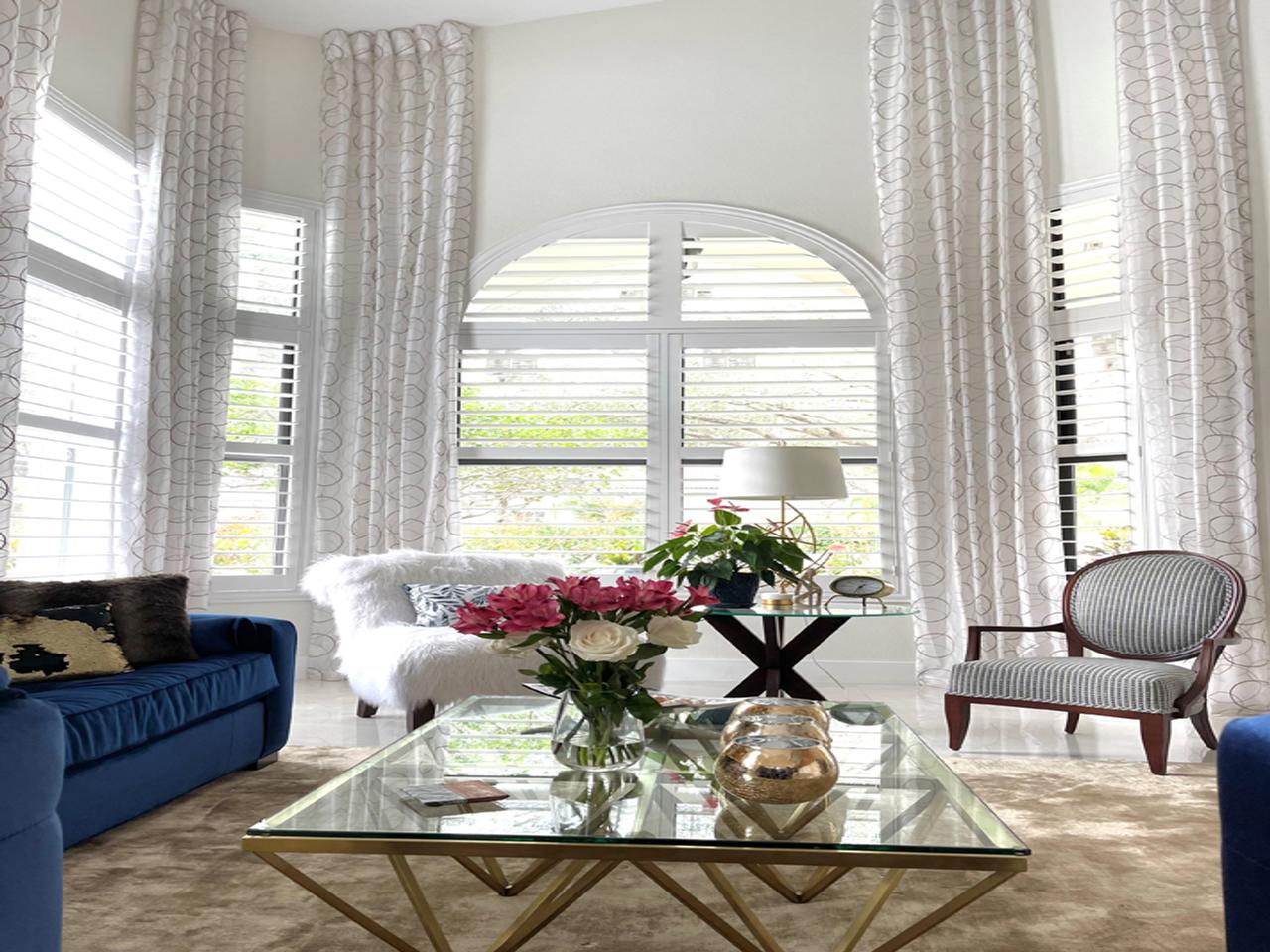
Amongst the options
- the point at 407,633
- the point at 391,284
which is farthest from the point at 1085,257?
the point at 407,633

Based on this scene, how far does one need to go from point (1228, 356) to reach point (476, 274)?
3.91 m

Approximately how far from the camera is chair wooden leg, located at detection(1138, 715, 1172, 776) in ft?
11.5

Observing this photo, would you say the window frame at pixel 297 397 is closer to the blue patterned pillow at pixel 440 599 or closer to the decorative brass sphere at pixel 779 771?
the blue patterned pillow at pixel 440 599

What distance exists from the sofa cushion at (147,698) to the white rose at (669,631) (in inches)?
59.1

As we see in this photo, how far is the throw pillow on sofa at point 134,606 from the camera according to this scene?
3.18 meters

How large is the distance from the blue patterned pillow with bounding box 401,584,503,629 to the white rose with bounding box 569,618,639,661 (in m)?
2.21

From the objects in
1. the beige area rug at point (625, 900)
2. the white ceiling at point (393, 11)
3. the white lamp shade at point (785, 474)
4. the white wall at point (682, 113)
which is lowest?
the beige area rug at point (625, 900)

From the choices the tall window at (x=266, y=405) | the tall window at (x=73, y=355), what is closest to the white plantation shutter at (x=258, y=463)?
the tall window at (x=266, y=405)

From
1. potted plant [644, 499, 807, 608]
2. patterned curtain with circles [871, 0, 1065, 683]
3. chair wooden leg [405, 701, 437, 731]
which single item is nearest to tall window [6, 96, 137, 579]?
chair wooden leg [405, 701, 437, 731]

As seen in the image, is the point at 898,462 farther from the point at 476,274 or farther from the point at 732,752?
the point at 732,752

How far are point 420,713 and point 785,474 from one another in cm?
174

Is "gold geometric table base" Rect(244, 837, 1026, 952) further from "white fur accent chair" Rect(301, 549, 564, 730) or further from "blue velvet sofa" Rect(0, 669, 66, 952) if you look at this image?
"white fur accent chair" Rect(301, 549, 564, 730)

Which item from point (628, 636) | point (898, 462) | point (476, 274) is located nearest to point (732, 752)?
point (628, 636)

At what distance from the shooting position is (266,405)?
226 inches
